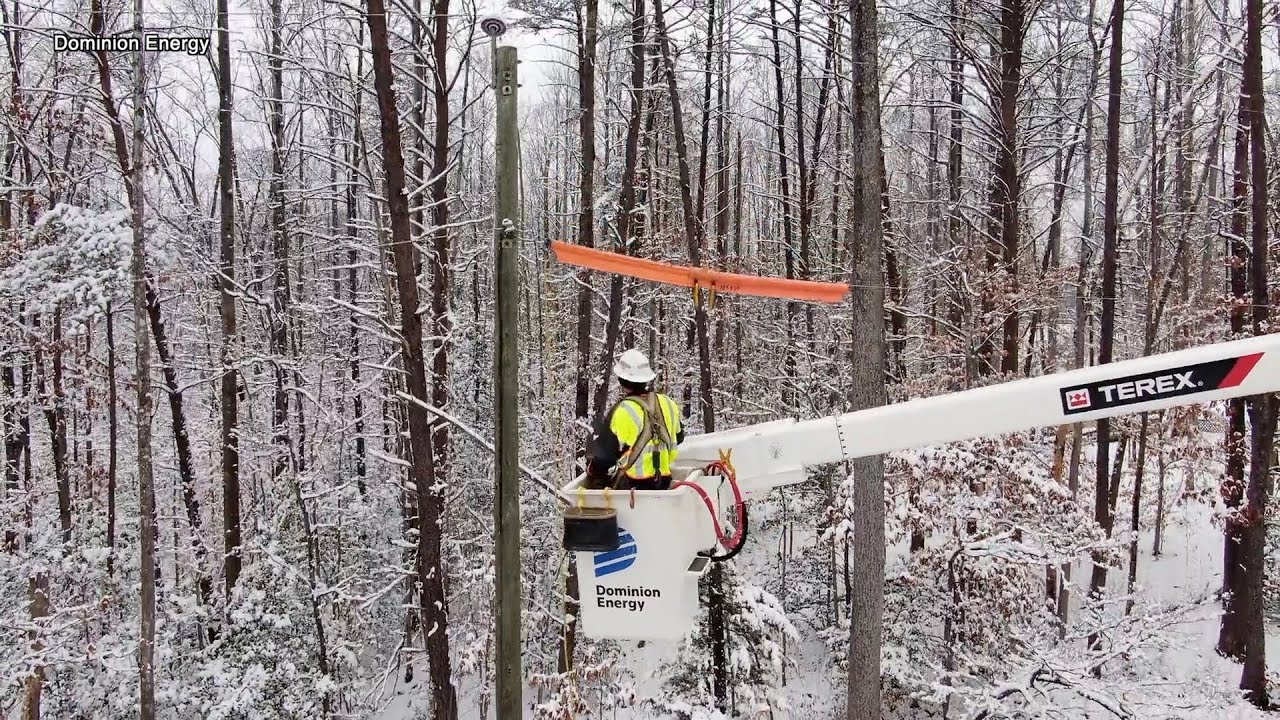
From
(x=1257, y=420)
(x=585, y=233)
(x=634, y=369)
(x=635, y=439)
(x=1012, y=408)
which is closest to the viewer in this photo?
(x=1012, y=408)

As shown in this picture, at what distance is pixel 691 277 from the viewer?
5.05m

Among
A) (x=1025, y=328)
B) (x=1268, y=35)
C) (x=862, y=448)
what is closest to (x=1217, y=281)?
(x=1025, y=328)

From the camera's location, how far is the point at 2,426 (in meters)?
15.9

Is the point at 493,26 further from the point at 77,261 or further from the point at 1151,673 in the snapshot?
the point at 1151,673

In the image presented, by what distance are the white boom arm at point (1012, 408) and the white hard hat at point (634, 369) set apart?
1.87 feet

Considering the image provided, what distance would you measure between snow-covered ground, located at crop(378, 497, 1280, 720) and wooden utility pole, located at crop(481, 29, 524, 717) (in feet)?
22.7

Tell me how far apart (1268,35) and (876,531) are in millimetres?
10561

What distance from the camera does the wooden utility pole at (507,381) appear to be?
18.6ft

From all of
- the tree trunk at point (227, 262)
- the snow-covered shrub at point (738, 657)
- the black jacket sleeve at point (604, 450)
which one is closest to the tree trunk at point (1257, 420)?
the snow-covered shrub at point (738, 657)

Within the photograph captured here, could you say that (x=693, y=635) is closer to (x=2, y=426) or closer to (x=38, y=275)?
(x=38, y=275)

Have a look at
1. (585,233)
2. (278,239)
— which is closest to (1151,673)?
(585,233)

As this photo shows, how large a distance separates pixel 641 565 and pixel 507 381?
202cm

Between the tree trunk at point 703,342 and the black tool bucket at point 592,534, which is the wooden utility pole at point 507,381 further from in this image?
the tree trunk at point 703,342

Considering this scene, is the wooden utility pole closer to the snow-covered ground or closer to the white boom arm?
the white boom arm
